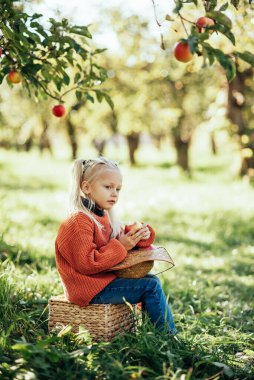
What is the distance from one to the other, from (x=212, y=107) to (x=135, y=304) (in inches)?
494

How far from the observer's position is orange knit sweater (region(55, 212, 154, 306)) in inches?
134

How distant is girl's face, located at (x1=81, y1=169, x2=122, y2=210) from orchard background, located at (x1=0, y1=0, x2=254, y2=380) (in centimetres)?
84

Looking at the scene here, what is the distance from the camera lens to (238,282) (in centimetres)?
584

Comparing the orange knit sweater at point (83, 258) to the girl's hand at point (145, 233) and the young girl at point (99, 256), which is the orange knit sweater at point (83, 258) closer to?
the young girl at point (99, 256)

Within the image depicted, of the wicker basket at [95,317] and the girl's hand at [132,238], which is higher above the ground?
the girl's hand at [132,238]

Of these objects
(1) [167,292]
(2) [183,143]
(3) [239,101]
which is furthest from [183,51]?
(2) [183,143]

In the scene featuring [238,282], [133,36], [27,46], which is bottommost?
[238,282]

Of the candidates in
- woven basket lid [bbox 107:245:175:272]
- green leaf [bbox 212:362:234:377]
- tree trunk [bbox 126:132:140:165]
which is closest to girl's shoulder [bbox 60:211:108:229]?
woven basket lid [bbox 107:245:175:272]

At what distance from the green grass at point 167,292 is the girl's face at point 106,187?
0.86 metres

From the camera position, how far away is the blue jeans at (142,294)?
349 cm

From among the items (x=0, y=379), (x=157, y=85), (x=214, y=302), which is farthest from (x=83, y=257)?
(x=157, y=85)

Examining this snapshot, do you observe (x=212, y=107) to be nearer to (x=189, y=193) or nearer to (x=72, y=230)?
(x=189, y=193)

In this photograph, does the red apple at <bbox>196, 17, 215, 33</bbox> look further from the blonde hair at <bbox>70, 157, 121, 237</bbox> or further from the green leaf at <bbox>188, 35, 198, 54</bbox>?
the blonde hair at <bbox>70, 157, 121, 237</bbox>

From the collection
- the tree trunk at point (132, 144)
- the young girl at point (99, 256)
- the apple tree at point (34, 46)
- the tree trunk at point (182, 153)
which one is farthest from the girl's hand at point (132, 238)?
the tree trunk at point (132, 144)
